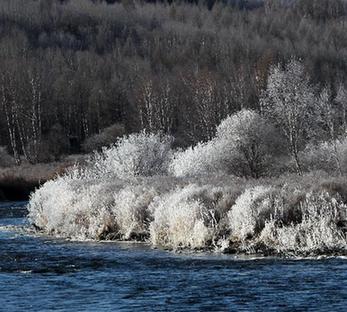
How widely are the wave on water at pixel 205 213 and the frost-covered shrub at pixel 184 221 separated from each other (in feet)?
0.12

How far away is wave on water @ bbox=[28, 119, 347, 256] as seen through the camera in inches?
1107

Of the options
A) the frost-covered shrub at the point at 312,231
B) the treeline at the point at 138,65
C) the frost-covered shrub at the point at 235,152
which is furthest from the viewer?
the treeline at the point at 138,65

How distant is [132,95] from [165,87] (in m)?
5.92

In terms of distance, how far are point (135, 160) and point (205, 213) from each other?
19047mm

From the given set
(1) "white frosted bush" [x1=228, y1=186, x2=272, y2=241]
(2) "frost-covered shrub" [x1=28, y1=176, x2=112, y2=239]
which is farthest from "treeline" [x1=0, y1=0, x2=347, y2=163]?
(1) "white frosted bush" [x1=228, y1=186, x2=272, y2=241]

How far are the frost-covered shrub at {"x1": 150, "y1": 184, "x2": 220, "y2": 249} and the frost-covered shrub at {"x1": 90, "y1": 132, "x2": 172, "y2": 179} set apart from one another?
15504 mm

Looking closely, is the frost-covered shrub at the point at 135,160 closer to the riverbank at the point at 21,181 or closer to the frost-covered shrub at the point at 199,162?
the frost-covered shrub at the point at 199,162

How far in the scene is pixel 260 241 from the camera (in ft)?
93.9

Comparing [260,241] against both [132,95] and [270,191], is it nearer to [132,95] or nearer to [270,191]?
[270,191]

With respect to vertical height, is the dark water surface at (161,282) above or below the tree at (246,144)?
below

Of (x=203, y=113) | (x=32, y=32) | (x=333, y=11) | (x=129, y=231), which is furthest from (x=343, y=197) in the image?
(x=333, y=11)

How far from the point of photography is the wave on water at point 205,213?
92.2 ft

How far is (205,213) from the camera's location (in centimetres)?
3044

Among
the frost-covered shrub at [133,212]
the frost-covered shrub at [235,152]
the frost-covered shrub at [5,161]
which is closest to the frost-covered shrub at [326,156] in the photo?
the frost-covered shrub at [235,152]
